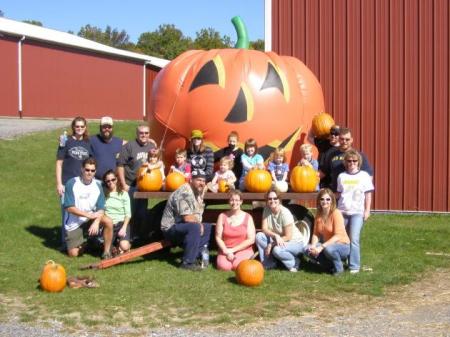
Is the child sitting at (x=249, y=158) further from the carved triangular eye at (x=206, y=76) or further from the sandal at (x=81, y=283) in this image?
the sandal at (x=81, y=283)

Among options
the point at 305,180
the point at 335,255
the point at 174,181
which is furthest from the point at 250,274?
the point at 174,181

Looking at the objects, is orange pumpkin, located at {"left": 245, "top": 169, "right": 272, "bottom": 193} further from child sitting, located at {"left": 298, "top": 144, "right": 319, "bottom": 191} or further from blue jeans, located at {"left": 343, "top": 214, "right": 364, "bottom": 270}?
blue jeans, located at {"left": 343, "top": 214, "right": 364, "bottom": 270}

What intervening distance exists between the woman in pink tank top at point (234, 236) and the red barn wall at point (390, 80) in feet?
18.2

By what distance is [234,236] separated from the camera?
8.26 metres

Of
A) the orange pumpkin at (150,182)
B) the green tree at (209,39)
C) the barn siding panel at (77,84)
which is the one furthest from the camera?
the green tree at (209,39)

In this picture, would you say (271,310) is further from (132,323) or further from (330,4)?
(330,4)

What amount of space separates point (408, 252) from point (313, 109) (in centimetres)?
241

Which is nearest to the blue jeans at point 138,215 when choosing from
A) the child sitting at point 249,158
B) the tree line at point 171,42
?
the child sitting at point 249,158

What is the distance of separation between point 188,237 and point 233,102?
2291 millimetres

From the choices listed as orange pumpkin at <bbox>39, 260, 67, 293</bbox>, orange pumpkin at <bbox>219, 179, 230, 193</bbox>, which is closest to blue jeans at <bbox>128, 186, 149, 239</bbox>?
orange pumpkin at <bbox>219, 179, 230, 193</bbox>

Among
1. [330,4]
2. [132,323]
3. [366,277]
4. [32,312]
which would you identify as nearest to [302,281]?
[366,277]

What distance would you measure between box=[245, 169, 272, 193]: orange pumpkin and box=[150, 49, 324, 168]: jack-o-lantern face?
1147 mm

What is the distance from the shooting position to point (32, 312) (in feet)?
20.3

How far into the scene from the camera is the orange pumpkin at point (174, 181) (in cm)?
873
